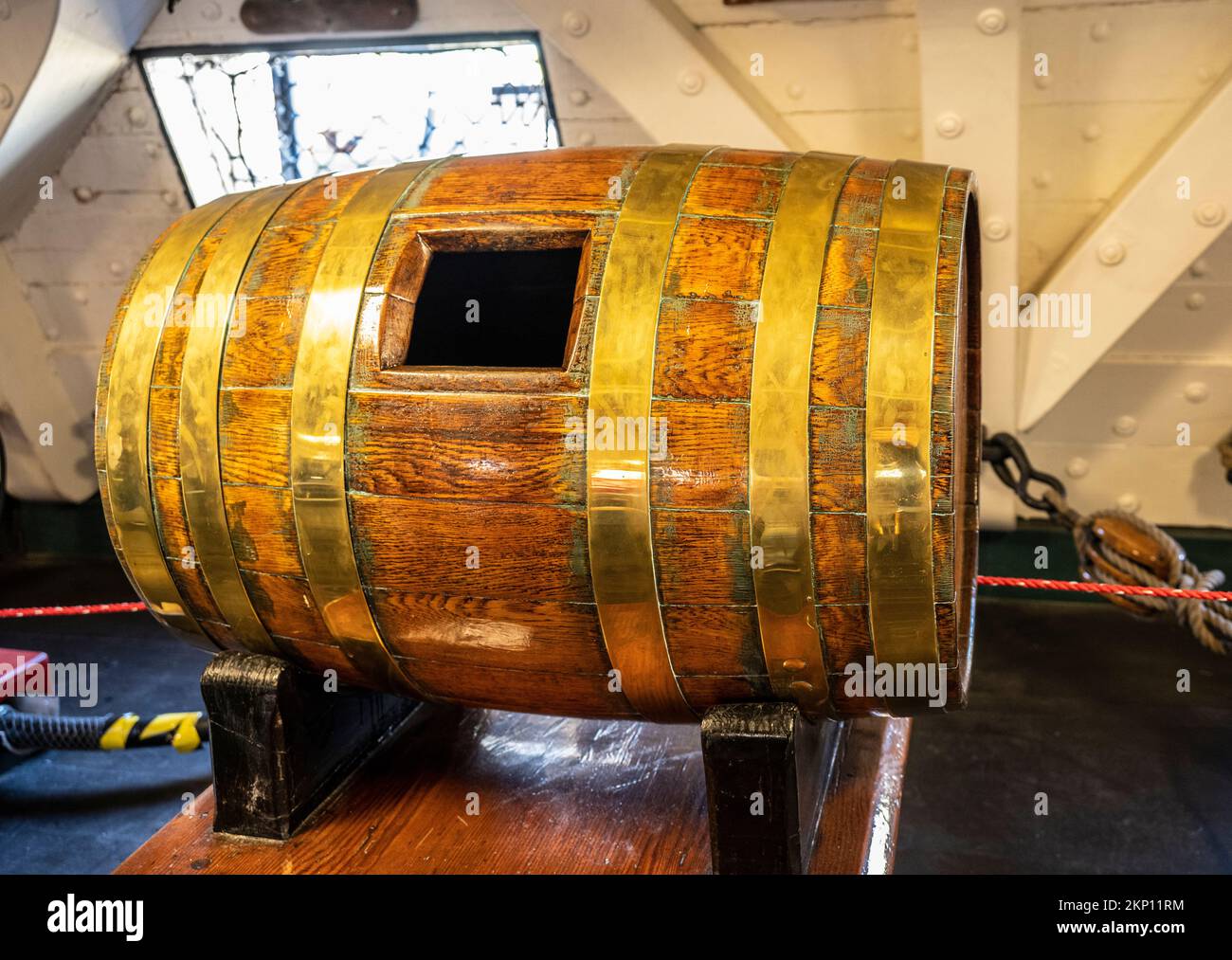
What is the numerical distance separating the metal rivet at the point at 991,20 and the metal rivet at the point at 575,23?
1121 millimetres

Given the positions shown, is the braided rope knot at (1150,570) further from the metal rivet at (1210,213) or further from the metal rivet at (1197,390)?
the metal rivet at (1197,390)

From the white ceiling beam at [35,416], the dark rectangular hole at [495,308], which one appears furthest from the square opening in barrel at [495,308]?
the white ceiling beam at [35,416]

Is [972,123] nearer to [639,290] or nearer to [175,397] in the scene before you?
[639,290]

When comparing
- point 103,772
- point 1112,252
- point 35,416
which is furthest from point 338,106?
point 1112,252

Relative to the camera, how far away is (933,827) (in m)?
3.08

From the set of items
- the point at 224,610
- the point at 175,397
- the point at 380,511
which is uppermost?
the point at 175,397

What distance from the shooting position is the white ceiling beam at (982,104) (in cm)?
287

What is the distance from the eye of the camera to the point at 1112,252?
10.7 ft

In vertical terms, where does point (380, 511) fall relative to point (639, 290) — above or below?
below

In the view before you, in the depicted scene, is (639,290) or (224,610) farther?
(224,610)

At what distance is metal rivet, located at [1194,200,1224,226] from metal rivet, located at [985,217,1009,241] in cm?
53

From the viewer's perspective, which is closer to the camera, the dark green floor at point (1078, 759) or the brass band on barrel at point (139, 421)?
the brass band on barrel at point (139, 421)
